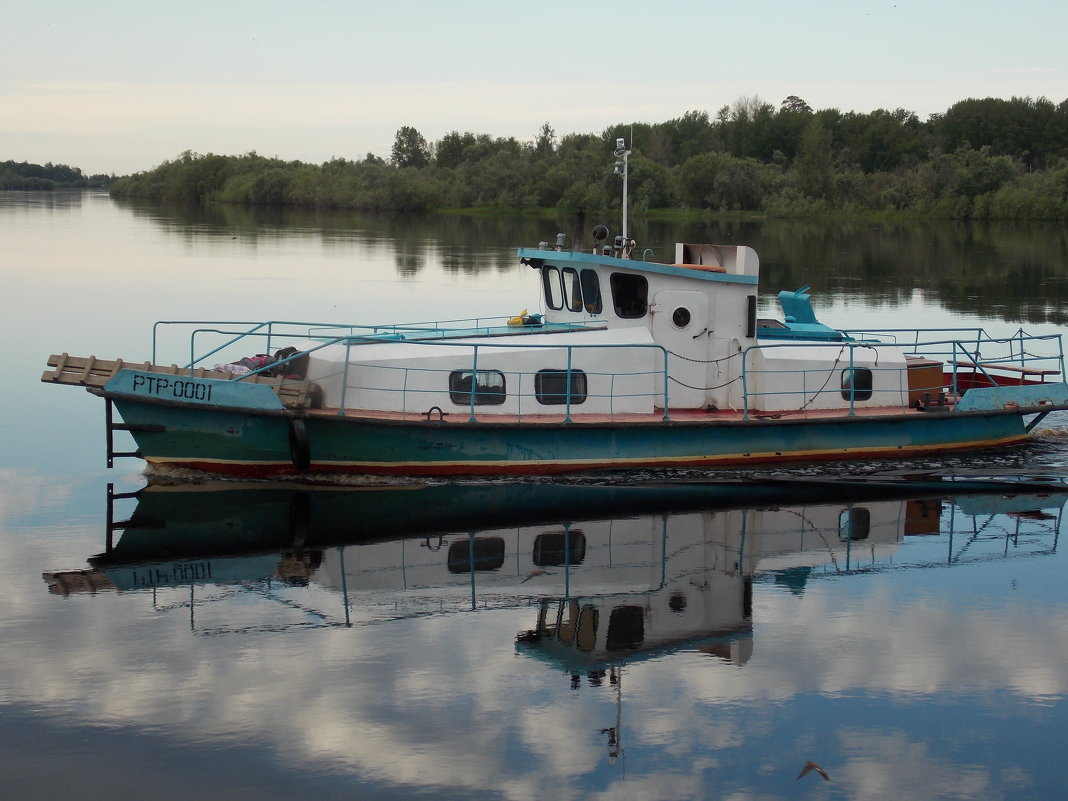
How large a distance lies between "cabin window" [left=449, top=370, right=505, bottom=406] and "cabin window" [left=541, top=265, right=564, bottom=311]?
2.25 meters

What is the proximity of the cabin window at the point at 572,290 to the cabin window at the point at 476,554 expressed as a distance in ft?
15.2

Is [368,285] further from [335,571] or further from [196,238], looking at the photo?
[335,571]

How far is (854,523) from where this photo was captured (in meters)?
15.9

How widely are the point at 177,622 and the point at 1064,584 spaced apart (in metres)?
9.60

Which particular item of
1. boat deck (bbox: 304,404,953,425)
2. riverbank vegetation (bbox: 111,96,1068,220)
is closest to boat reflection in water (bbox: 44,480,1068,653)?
boat deck (bbox: 304,404,953,425)

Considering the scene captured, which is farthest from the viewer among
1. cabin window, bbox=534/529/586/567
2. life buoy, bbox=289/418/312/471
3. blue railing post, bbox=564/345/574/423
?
A: blue railing post, bbox=564/345/574/423

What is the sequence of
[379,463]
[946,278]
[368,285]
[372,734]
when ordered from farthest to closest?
[946,278] < [368,285] < [379,463] < [372,734]

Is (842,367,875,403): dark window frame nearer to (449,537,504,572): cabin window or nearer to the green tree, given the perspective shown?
(449,537,504,572): cabin window

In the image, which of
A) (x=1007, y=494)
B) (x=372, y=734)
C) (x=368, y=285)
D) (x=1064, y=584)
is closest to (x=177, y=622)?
(x=372, y=734)

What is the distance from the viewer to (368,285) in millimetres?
43375

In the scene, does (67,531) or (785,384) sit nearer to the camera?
(67,531)

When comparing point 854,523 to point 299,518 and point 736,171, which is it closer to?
point 299,518

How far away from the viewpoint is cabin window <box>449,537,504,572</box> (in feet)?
45.8

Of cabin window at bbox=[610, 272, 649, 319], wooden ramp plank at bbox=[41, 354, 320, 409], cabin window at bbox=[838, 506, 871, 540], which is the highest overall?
cabin window at bbox=[610, 272, 649, 319]
